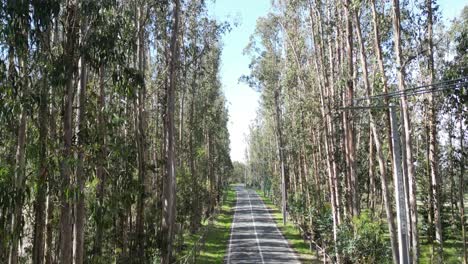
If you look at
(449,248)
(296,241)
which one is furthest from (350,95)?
(296,241)

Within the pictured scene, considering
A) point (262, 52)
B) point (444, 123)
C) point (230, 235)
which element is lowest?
point (230, 235)

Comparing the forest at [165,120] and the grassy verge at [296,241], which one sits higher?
the forest at [165,120]

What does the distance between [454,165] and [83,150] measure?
652 inches

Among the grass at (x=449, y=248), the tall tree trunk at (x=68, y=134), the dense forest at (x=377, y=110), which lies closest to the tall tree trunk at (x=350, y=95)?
the dense forest at (x=377, y=110)

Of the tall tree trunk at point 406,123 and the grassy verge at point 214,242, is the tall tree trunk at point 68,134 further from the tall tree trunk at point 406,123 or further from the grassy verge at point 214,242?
the grassy verge at point 214,242

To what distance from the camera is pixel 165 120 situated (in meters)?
19.0

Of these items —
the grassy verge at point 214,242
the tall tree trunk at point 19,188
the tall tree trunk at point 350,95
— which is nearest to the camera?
the tall tree trunk at point 19,188

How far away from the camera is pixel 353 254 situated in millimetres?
15391

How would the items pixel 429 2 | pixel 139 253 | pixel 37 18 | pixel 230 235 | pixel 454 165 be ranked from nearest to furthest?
1. pixel 37 18
2. pixel 139 253
3. pixel 429 2
4. pixel 454 165
5. pixel 230 235

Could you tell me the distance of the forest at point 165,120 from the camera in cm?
812

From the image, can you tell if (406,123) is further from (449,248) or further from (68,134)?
(449,248)

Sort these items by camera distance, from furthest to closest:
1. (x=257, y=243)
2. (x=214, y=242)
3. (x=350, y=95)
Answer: (x=214, y=242) → (x=257, y=243) → (x=350, y=95)

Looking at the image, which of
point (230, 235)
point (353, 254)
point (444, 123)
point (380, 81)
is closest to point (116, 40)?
point (380, 81)

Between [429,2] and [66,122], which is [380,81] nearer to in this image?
[429,2]
